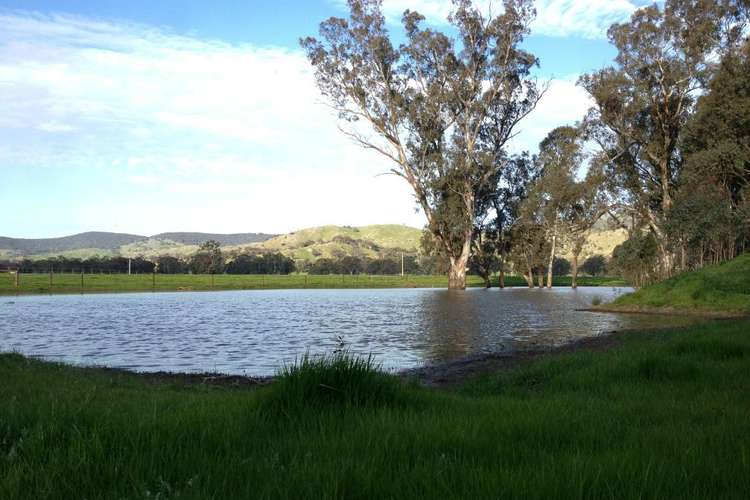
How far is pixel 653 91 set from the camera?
4478 centimetres

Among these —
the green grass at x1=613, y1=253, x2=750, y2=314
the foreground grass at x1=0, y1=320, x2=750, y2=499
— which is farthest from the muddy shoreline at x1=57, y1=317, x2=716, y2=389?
the green grass at x1=613, y1=253, x2=750, y2=314

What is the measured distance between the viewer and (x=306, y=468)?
3148 mm

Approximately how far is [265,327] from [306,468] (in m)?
18.6

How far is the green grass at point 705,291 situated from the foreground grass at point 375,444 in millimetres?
19865

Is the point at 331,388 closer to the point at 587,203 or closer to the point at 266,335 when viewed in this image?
the point at 266,335

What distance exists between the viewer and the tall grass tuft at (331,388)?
15.8ft

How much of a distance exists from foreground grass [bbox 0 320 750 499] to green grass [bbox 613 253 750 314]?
19865 mm


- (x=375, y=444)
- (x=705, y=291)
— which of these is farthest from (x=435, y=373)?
(x=705, y=291)

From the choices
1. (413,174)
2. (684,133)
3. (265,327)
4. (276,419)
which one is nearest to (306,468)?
(276,419)

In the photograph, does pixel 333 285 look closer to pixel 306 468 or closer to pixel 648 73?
pixel 648 73

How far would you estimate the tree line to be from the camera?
1396 inches

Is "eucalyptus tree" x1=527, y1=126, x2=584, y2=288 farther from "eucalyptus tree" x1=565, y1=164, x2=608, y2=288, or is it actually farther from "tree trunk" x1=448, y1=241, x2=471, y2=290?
"tree trunk" x1=448, y1=241, x2=471, y2=290

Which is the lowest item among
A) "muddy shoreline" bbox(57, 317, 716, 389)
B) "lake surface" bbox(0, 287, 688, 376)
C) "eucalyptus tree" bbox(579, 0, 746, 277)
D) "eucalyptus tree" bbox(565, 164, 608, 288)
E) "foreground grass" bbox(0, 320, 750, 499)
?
"lake surface" bbox(0, 287, 688, 376)

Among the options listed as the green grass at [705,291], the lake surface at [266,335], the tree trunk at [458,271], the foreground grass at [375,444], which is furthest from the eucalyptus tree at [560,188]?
the foreground grass at [375,444]
